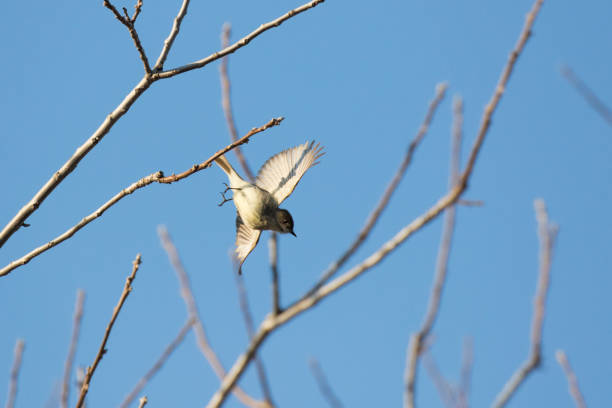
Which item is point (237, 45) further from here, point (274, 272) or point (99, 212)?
point (274, 272)

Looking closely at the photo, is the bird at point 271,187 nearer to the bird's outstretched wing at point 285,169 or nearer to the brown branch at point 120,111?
→ the bird's outstretched wing at point 285,169

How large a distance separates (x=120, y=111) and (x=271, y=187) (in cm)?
268

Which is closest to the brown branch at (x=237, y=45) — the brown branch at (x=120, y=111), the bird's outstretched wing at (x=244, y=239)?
the brown branch at (x=120, y=111)

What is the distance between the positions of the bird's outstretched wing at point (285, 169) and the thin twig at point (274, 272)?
385cm

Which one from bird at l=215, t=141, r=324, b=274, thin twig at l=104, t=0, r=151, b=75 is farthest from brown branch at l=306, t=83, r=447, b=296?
bird at l=215, t=141, r=324, b=274

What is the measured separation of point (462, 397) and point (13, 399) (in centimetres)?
219

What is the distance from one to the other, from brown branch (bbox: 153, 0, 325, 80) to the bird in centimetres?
225

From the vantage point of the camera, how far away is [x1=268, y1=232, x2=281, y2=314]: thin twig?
1.77 metres

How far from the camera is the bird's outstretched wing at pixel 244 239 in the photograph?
246 inches

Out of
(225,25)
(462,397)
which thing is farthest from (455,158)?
(225,25)

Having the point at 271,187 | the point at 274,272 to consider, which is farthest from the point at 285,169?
the point at 274,272

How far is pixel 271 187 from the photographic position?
5895mm

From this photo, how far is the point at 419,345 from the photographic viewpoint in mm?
2027

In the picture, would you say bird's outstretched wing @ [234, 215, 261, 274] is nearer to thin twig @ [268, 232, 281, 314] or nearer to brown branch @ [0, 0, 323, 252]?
brown branch @ [0, 0, 323, 252]
